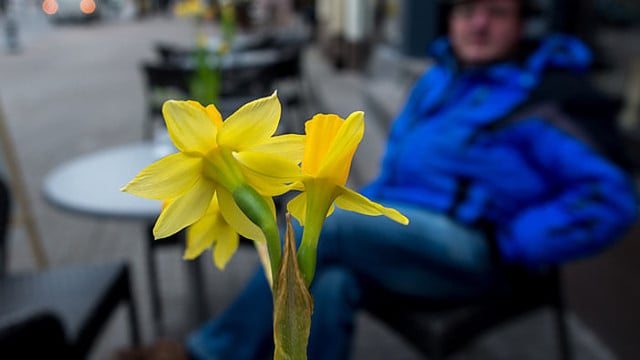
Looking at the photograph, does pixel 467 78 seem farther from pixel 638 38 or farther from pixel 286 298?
pixel 286 298

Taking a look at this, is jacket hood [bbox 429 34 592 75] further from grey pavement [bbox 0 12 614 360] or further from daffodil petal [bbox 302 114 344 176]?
daffodil petal [bbox 302 114 344 176]

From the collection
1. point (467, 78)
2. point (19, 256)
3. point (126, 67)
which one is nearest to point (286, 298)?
point (467, 78)

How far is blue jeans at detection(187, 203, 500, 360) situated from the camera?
5.83 feet

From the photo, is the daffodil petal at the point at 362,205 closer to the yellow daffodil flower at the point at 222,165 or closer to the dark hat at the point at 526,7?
the yellow daffodil flower at the point at 222,165

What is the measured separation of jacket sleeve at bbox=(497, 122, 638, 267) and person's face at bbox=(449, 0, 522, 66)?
47 cm

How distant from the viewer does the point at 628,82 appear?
3.24m

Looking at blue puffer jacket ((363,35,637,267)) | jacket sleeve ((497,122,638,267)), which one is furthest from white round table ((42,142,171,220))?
jacket sleeve ((497,122,638,267))

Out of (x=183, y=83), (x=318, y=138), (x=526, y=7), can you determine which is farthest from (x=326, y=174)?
(x=183, y=83)

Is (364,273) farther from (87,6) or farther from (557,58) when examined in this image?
(87,6)

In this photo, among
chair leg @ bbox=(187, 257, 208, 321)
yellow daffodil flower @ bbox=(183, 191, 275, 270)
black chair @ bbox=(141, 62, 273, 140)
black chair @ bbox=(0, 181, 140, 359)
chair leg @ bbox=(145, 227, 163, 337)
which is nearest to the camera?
yellow daffodil flower @ bbox=(183, 191, 275, 270)

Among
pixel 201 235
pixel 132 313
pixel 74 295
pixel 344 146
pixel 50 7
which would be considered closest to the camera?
pixel 344 146

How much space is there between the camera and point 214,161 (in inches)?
17.9

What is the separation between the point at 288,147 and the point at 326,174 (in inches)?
1.4

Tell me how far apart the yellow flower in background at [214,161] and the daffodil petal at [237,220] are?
14mm
